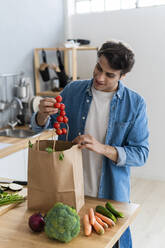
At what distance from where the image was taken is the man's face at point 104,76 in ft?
4.94

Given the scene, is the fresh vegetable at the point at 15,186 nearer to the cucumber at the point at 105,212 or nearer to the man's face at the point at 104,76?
the cucumber at the point at 105,212

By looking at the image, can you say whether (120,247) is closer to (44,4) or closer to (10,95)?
(10,95)

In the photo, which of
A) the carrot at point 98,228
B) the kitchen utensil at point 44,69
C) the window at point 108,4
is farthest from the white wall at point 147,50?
the carrot at point 98,228

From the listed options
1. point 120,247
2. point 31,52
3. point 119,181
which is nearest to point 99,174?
point 119,181

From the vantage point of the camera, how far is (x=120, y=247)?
5.26ft

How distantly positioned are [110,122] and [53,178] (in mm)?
498

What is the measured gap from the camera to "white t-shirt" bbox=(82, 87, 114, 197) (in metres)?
1.63

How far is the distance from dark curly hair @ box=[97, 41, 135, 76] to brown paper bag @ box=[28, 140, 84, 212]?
0.46m

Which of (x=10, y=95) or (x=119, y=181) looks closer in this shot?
(x=119, y=181)

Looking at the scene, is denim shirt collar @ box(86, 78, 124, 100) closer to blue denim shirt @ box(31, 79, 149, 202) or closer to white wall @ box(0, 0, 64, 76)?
blue denim shirt @ box(31, 79, 149, 202)

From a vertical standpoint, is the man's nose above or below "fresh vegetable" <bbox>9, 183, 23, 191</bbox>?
above

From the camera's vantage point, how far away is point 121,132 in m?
1.58

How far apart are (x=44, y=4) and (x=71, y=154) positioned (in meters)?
2.90

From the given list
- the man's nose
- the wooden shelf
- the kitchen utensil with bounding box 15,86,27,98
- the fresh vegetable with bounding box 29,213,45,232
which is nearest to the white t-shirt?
the man's nose
